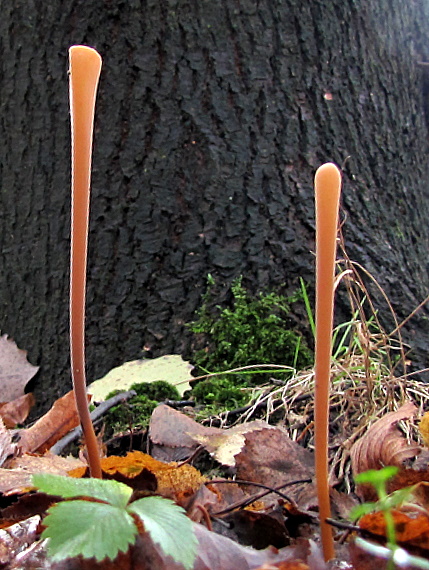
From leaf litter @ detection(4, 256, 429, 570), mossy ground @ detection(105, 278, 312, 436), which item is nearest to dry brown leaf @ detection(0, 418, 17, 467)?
leaf litter @ detection(4, 256, 429, 570)

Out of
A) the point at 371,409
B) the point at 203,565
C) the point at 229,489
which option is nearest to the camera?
the point at 203,565

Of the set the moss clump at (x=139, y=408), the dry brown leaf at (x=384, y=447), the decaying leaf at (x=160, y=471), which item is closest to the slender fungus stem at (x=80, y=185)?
the decaying leaf at (x=160, y=471)

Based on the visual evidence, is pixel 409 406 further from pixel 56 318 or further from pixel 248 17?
pixel 248 17

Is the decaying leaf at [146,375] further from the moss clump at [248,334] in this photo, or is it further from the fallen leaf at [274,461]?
the fallen leaf at [274,461]

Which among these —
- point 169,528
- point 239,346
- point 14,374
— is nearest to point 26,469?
point 169,528

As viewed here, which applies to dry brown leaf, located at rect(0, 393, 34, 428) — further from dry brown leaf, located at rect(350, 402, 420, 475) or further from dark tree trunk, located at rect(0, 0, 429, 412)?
dry brown leaf, located at rect(350, 402, 420, 475)

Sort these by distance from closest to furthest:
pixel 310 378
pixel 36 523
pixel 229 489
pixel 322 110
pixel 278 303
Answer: pixel 36 523, pixel 229 489, pixel 310 378, pixel 278 303, pixel 322 110

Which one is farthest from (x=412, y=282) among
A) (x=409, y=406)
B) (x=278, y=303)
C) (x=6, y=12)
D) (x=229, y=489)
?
(x=6, y=12)

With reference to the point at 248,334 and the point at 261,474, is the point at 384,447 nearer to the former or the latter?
the point at 261,474
